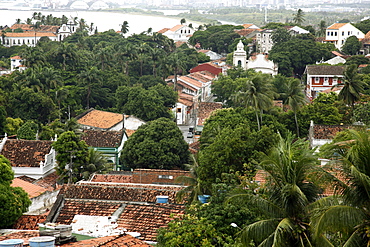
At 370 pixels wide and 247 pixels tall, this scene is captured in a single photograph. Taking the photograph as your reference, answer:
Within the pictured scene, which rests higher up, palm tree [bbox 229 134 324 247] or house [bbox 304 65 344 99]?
palm tree [bbox 229 134 324 247]

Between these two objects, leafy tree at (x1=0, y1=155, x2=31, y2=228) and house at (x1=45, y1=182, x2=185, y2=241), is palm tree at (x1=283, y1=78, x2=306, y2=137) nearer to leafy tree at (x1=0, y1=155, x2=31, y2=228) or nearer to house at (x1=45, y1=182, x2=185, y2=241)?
house at (x1=45, y1=182, x2=185, y2=241)

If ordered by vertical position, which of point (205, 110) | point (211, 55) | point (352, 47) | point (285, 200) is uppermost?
point (285, 200)

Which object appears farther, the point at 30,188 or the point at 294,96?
the point at 294,96

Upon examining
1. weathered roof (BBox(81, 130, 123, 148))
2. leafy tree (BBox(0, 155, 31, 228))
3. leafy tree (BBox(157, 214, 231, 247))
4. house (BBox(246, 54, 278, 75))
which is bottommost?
weathered roof (BBox(81, 130, 123, 148))

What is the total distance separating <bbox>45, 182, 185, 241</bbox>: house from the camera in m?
21.7

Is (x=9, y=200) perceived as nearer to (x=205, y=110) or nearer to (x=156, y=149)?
(x=156, y=149)

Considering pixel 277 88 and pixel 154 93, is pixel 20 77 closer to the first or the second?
pixel 154 93

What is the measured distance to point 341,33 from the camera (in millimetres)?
98188

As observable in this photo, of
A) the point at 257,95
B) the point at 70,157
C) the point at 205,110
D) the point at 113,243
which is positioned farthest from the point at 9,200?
the point at 205,110

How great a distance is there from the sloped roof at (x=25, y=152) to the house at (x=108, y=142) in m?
6.35

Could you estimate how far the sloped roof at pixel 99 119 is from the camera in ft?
170

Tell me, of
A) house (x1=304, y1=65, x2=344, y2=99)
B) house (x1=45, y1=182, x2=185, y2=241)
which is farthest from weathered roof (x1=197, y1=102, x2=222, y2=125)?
house (x1=45, y1=182, x2=185, y2=241)

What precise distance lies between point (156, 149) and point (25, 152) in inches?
297

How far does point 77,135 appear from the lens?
35.0 meters
